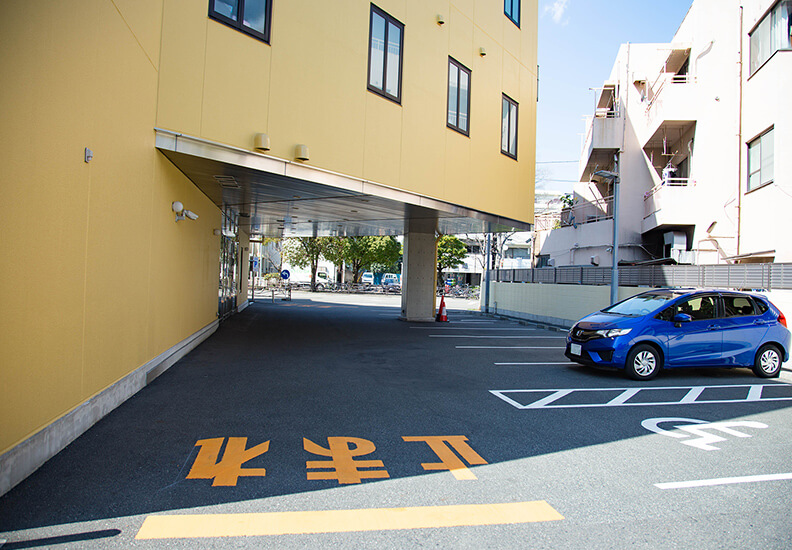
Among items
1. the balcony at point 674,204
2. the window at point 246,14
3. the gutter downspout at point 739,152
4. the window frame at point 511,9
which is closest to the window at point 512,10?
the window frame at point 511,9

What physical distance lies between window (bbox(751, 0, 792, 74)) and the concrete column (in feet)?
38.5

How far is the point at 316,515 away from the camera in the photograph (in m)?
3.74

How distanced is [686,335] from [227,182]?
9345 millimetres

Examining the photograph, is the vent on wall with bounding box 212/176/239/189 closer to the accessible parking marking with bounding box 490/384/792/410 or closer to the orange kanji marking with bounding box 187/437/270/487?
the orange kanji marking with bounding box 187/437/270/487

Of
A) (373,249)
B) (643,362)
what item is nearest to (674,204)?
(643,362)

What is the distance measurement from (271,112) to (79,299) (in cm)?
484

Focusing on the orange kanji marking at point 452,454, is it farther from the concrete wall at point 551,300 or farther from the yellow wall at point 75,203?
the concrete wall at point 551,300

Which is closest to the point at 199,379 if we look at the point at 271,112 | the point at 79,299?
the point at 79,299

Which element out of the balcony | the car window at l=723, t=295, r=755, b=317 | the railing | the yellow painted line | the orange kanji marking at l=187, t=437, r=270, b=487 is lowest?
the orange kanji marking at l=187, t=437, r=270, b=487

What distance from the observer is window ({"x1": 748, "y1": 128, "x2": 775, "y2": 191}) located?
1495cm

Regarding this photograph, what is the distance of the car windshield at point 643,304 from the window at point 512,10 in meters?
9.76

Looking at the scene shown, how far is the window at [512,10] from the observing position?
51.0ft

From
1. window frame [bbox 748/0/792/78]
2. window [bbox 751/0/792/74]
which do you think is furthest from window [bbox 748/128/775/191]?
window [bbox 751/0/792/74]

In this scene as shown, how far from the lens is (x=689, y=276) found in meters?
14.7
